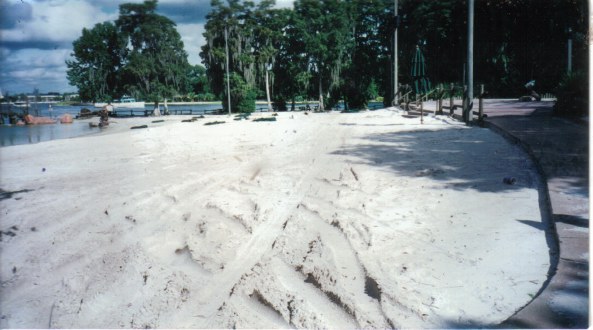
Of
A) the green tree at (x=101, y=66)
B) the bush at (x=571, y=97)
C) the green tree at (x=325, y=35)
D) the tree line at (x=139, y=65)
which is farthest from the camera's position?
the green tree at (x=325, y=35)

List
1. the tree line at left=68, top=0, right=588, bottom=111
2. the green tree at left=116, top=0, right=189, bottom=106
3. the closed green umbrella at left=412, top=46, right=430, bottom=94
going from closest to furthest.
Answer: the closed green umbrella at left=412, top=46, right=430, bottom=94 < the tree line at left=68, top=0, right=588, bottom=111 < the green tree at left=116, top=0, right=189, bottom=106

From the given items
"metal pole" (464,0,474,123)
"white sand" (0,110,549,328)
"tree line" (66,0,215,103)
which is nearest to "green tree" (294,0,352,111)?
"tree line" (66,0,215,103)

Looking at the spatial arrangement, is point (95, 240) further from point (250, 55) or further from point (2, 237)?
point (250, 55)

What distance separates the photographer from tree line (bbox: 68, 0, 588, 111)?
31359mm

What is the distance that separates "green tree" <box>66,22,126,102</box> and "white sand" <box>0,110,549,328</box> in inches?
1001

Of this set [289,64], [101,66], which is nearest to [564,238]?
[289,64]

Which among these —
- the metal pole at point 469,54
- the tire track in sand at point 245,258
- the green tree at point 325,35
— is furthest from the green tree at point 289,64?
the tire track in sand at point 245,258

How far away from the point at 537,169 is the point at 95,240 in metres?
5.83

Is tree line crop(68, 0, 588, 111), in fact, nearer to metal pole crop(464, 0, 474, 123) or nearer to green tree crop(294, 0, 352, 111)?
green tree crop(294, 0, 352, 111)

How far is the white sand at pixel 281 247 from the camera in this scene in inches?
113

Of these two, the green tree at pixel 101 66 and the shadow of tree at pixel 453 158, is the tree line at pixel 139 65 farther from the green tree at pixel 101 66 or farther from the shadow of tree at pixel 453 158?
the shadow of tree at pixel 453 158

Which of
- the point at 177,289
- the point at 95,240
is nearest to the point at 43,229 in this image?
the point at 95,240

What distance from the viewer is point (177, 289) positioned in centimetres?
322

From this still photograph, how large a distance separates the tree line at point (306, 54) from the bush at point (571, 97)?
1865 cm
